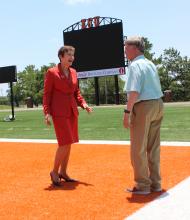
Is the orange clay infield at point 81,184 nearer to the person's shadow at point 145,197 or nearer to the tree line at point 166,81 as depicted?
the person's shadow at point 145,197

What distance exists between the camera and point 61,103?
6.29 metres

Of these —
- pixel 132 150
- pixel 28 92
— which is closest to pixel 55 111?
pixel 132 150

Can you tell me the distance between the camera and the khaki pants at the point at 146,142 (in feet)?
17.7

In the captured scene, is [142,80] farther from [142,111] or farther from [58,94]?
[58,94]

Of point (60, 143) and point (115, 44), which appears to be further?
point (115, 44)

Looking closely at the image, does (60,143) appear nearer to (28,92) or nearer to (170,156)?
(170,156)

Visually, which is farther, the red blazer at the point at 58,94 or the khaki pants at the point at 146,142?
the red blazer at the point at 58,94

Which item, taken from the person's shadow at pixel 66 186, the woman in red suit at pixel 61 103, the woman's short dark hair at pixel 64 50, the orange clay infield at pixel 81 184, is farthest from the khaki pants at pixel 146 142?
the woman's short dark hair at pixel 64 50

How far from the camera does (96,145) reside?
10422 mm

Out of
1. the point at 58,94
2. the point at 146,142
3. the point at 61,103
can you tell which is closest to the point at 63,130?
the point at 61,103

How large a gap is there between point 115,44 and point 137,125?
43.0 metres

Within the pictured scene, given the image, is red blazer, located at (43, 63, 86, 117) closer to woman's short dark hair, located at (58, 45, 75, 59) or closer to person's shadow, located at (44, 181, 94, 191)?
woman's short dark hair, located at (58, 45, 75, 59)

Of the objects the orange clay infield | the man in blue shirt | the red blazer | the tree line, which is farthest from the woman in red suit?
the tree line

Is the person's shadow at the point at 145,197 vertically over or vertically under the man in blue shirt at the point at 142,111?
under
